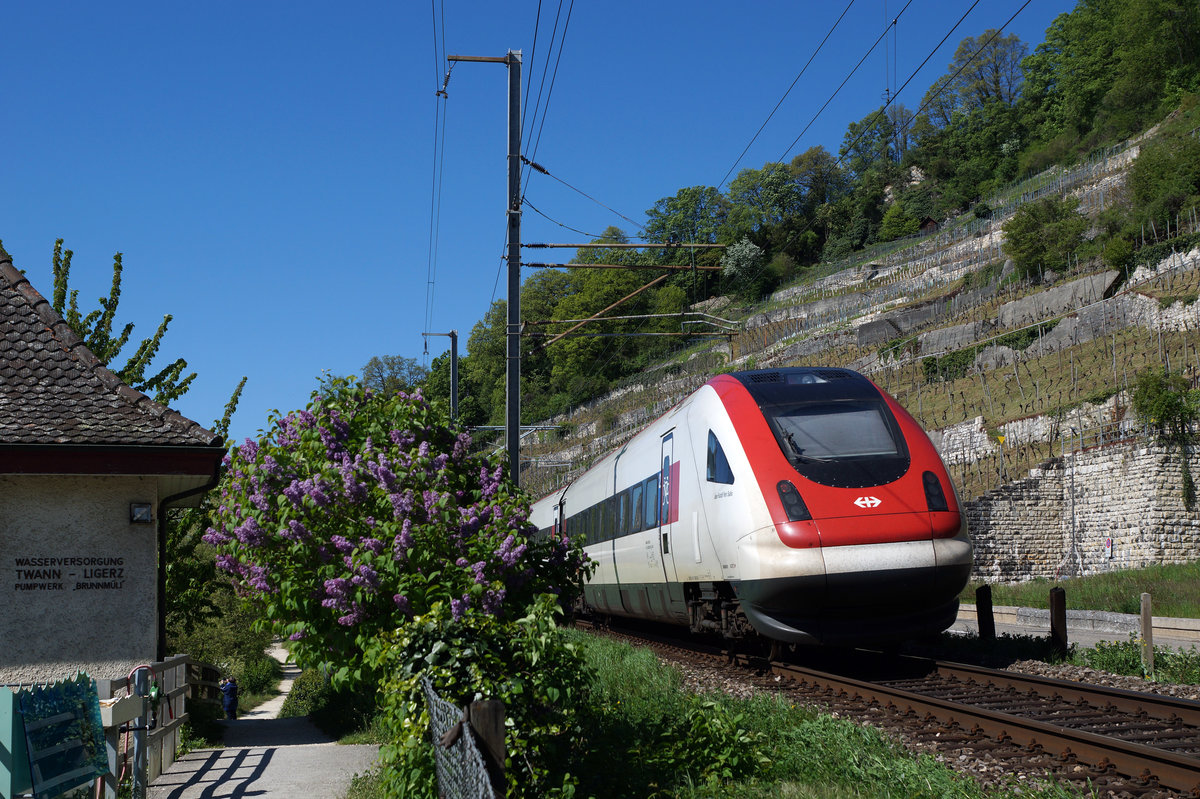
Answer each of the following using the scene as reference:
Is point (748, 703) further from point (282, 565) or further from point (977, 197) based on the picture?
point (977, 197)

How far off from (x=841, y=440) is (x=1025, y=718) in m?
4.11

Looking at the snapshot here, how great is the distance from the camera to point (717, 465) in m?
11.9

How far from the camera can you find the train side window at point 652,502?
14898 millimetres

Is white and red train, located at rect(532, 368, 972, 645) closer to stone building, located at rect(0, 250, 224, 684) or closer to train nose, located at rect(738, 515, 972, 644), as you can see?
train nose, located at rect(738, 515, 972, 644)

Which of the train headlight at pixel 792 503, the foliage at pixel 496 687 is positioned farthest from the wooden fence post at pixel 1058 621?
the foliage at pixel 496 687

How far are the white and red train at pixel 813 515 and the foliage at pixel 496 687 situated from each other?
5.02 meters

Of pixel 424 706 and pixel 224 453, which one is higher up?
pixel 224 453

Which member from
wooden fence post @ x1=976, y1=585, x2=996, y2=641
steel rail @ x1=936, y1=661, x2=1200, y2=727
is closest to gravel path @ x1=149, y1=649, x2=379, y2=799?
steel rail @ x1=936, y1=661, x2=1200, y2=727

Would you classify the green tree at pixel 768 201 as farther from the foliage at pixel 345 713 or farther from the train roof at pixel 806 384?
the train roof at pixel 806 384

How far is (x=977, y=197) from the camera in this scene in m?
118

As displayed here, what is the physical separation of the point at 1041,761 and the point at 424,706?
4.20 meters

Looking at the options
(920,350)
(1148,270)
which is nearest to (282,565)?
(1148,270)

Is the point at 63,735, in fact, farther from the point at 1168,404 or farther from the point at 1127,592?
the point at 1168,404

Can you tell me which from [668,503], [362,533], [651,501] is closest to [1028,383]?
[651,501]
